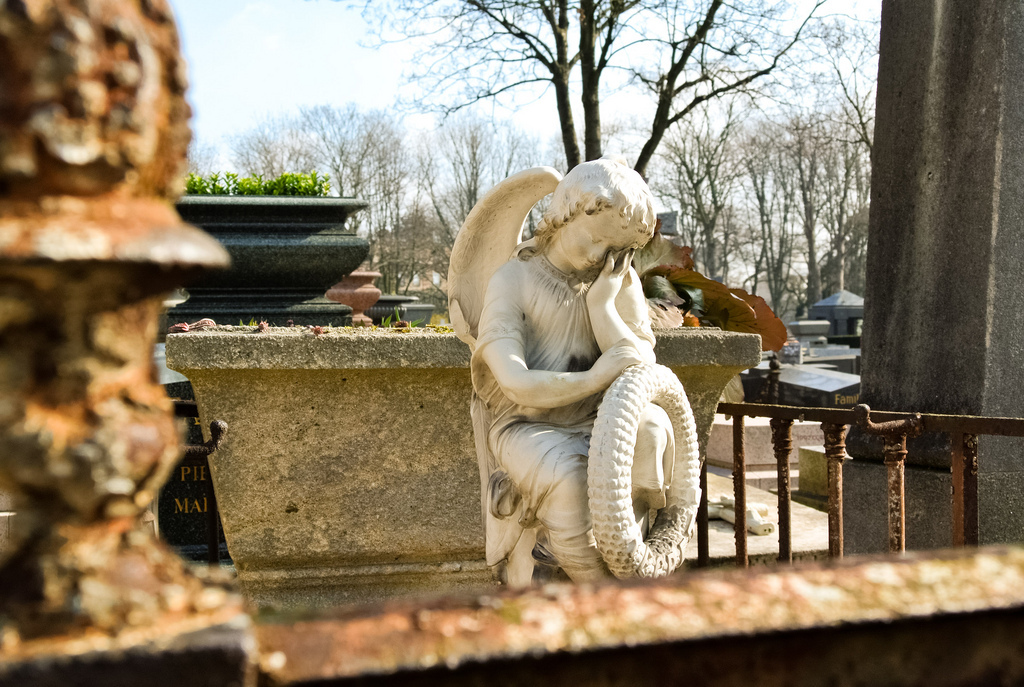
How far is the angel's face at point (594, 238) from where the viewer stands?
2539 mm

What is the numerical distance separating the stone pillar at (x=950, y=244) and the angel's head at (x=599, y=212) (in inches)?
97.6

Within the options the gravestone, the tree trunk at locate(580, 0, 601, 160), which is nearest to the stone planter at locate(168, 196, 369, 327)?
the gravestone

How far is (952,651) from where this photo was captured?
2.34ft

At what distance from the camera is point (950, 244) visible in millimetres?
4238

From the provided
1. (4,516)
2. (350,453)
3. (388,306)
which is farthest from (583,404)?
(388,306)

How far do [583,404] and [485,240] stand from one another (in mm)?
822

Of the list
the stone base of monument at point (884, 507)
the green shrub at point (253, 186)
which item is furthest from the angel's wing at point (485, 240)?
the green shrub at point (253, 186)

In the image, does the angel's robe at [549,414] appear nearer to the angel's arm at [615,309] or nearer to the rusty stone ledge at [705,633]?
the angel's arm at [615,309]

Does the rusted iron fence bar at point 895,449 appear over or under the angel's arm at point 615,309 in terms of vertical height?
under

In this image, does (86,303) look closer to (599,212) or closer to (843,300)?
(599,212)

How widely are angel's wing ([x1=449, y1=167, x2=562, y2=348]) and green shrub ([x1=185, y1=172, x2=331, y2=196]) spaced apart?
13.5 ft

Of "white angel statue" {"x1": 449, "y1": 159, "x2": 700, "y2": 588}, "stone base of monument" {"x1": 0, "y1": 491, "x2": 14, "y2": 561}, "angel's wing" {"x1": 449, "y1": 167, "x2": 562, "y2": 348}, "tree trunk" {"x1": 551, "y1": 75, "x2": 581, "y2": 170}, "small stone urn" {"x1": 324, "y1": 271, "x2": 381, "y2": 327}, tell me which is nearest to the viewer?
"white angel statue" {"x1": 449, "y1": 159, "x2": 700, "y2": 588}

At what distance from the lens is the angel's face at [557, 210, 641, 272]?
254 cm

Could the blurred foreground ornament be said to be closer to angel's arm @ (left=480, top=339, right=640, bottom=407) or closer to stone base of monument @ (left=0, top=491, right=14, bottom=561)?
angel's arm @ (left=480, top=339, right=640, bottom=407)
